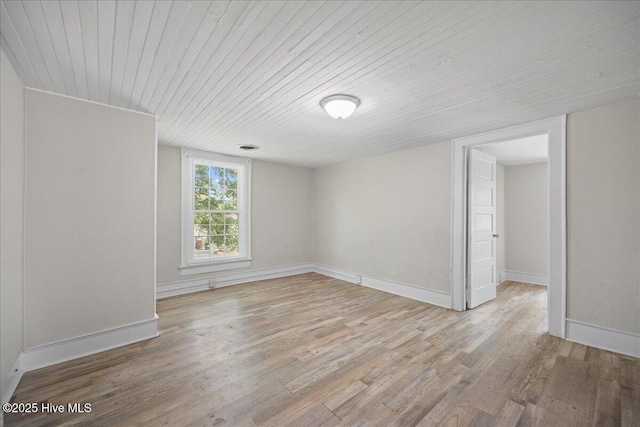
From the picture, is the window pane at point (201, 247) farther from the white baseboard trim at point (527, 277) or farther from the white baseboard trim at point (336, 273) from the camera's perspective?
the white baseboard trim at point (527, 277)

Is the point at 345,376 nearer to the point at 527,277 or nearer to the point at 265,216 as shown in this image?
the point at 265,216

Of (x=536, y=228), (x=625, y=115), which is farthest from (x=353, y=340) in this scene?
(x=536, y=228)

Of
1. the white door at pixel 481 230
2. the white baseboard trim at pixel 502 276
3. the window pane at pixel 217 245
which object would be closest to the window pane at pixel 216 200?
the window pane at pixel 217 245

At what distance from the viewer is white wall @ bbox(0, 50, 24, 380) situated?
1884 mm

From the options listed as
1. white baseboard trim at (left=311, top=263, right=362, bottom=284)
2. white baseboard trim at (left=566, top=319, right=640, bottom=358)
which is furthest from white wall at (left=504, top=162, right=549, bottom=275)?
white baseboard trim at (left=311, top=263, right=362, bottom=284)

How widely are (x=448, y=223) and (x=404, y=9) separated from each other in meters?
3.14

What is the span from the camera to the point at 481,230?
4.05 m

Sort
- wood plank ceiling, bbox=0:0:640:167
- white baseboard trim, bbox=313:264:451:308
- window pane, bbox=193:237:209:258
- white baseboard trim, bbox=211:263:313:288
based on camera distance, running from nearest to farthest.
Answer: wood plank ceiling, bbox=0:0:640:167, white baseboard trim, bbox=313:264:451:308, window pane, bbox=193:237:209:258, white baseboard trim, bbox=211:263:313:288

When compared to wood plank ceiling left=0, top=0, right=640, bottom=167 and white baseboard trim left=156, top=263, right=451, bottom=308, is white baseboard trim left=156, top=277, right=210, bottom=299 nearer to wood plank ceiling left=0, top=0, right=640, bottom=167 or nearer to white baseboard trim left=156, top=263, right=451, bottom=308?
white baseboard trim left=156, top=263, right=451, bottom=308

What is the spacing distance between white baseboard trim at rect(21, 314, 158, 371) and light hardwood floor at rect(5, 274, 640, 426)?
10 centimetres

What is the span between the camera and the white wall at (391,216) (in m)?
4.02

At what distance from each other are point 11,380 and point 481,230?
5.36m

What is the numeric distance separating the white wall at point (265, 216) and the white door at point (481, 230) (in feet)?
11.7

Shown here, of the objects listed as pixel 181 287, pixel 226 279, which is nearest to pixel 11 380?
pixel 181 287
